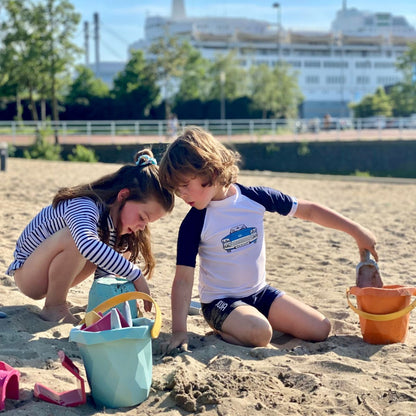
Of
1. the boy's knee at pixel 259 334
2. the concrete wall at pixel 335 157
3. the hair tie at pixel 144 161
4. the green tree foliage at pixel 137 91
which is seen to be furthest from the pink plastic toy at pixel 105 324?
the green tree foliage at pixel 137 91

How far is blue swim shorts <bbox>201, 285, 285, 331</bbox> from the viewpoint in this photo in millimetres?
3178

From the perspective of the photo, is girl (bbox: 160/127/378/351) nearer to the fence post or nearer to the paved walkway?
the fence post

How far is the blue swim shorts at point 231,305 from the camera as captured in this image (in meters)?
3.18

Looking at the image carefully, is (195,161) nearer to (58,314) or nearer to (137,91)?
(58,314)

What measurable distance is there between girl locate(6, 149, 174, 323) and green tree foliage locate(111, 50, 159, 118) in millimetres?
38835

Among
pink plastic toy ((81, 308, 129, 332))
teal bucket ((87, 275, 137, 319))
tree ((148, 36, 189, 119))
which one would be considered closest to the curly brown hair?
teal bucket ((87, 275, 137, 319))

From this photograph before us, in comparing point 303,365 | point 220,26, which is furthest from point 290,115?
point 220,26

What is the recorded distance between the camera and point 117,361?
2305 mm

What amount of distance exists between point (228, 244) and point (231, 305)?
30 cm

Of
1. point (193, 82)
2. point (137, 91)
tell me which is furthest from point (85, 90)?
point (193, 82)

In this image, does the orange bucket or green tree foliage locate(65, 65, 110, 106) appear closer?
the orange bucket

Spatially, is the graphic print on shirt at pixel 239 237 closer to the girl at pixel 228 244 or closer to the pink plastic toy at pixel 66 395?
the girl at pixel 228 244

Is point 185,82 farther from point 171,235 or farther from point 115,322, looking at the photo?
point 115,322

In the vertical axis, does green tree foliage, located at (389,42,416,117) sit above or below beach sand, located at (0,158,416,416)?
above
